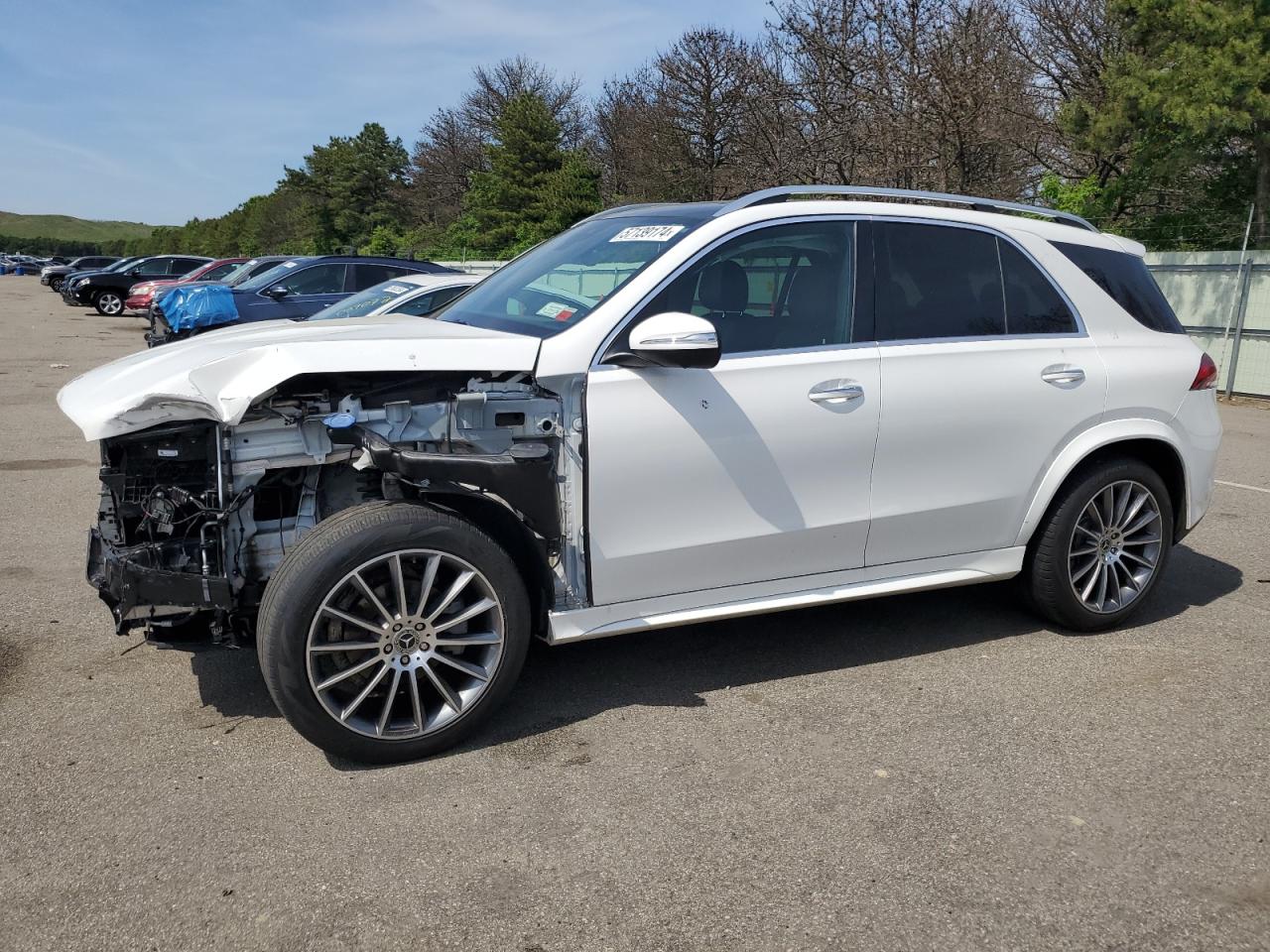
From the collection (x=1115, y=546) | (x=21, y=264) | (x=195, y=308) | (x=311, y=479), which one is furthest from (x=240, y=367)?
(x=21, y=264)

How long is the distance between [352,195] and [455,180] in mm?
11188

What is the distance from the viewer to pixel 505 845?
312cm

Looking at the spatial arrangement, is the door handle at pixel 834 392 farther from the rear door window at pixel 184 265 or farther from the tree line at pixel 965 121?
the rear door window at pixel 184 265

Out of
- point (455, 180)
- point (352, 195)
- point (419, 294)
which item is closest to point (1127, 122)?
point (419, 294)

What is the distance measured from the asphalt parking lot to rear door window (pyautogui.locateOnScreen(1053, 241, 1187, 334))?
58.9 inches

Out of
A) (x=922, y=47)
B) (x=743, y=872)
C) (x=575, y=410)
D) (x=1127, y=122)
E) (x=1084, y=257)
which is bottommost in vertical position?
(x=743, y=872)

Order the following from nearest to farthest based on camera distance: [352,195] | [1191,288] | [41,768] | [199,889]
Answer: [199,889] < [41,768] < [1191,288] < [352,195]

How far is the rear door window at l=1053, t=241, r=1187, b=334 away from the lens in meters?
4.84

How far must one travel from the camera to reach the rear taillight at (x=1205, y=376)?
4.96 m

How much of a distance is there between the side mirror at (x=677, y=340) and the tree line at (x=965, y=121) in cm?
1466

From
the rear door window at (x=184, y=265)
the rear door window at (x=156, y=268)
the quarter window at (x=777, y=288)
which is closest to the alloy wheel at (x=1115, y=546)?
the quarter window at (x=777, y=288)

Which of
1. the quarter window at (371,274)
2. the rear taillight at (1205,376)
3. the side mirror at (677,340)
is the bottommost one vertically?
the rear taillight at (1205,376)

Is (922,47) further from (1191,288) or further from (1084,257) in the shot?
(1084,257)

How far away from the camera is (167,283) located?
28.8 metres
